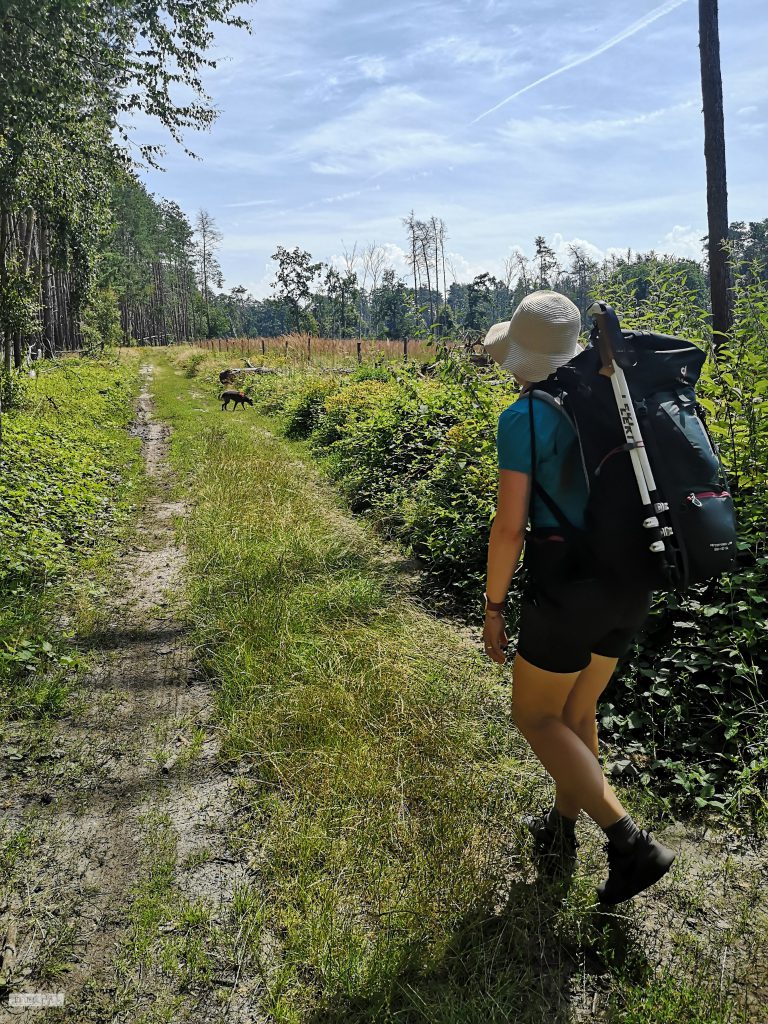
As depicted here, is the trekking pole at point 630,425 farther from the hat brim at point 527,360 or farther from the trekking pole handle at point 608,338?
the hat brim at point 527,360

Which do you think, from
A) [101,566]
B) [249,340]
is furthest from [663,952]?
[249,340]

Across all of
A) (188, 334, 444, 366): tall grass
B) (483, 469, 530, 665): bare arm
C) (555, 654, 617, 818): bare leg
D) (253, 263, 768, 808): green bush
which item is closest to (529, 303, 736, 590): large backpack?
(483, 469, 530, 665): bare arm

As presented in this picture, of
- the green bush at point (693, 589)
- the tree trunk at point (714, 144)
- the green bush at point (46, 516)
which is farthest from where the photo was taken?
the tree trunk at point (714, 144)

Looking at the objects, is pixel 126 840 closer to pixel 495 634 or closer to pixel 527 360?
pixel 495 634

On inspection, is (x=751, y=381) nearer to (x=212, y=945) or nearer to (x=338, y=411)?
(x=212, y=945)

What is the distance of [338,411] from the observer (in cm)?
1084

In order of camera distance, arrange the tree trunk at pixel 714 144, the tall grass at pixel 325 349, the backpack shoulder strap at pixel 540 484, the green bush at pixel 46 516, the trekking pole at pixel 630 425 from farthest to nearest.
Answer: the tall grass at pixel 325 349 < the tree trunk at pixel 714 144 < the green bush at pixel 46 516 < the backpack shoulder strap at pixel 540 484 < the trekking pole at pixel 630 425

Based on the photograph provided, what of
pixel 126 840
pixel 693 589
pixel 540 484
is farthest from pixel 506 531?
pixel 693 589

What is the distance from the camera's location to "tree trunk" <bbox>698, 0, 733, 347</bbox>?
8.82m

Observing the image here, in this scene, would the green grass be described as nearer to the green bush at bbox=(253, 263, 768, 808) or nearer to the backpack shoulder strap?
the green bush at bbox=(253, 263, 768, 808)

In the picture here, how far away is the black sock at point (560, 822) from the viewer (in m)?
2.19

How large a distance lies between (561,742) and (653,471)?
859 mm

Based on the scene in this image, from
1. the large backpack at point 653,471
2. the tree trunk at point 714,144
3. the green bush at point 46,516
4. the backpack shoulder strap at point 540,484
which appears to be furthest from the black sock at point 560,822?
the tree trunk at point 714,144

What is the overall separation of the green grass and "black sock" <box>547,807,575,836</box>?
15cm
